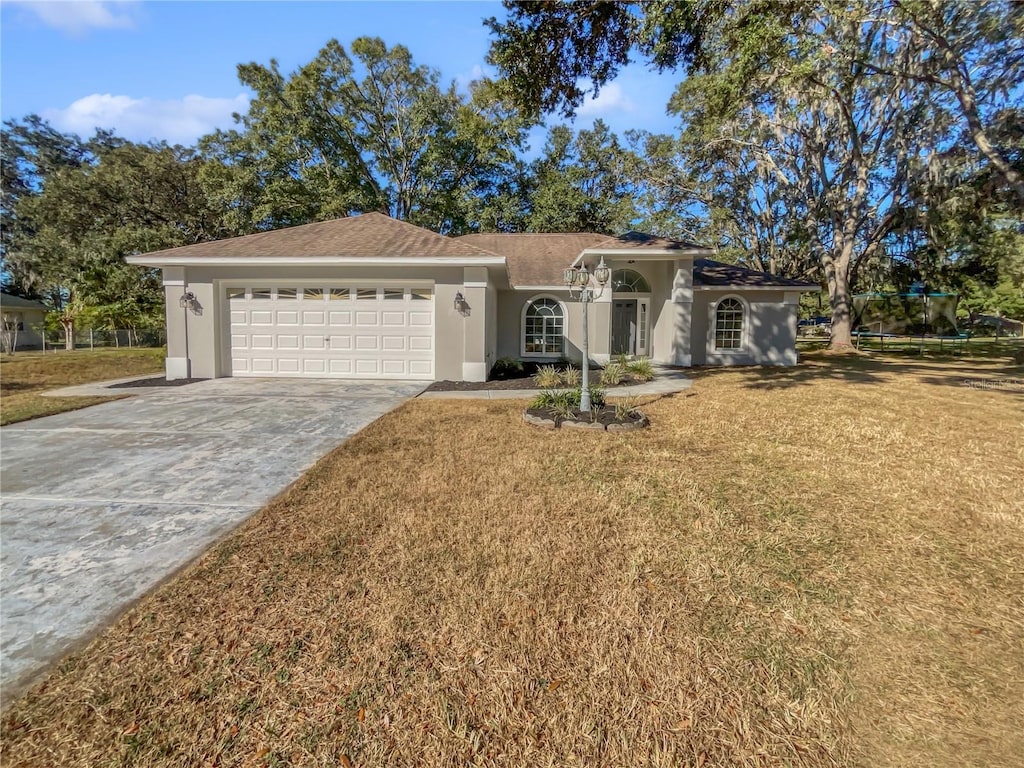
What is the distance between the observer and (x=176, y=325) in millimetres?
11094

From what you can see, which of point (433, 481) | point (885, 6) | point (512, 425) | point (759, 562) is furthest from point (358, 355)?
point (885, 6)

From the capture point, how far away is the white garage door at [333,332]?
36.7 ft

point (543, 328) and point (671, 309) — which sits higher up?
point (671, 309)

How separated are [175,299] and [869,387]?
636 inches

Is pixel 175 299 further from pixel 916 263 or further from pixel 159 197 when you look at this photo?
pixel 916 263

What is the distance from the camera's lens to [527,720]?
1859 mm

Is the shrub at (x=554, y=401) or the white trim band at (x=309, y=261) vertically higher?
the white trim band at (x=309, y=261)

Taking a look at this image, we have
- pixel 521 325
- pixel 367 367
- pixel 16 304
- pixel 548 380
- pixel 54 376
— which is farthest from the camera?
pixel 16 304

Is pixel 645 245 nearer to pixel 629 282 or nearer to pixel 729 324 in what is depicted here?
pixel 629 282

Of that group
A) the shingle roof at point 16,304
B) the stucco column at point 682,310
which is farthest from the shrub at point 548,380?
the shingle roof at point 16,304

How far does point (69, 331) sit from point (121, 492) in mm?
26610

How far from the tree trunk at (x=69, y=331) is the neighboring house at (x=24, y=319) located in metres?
3.64

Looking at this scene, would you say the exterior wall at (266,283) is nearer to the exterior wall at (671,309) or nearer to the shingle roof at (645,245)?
the shingle roof at (645,245)

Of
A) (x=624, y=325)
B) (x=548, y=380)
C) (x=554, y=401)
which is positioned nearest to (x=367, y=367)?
(x=548, y=380)
